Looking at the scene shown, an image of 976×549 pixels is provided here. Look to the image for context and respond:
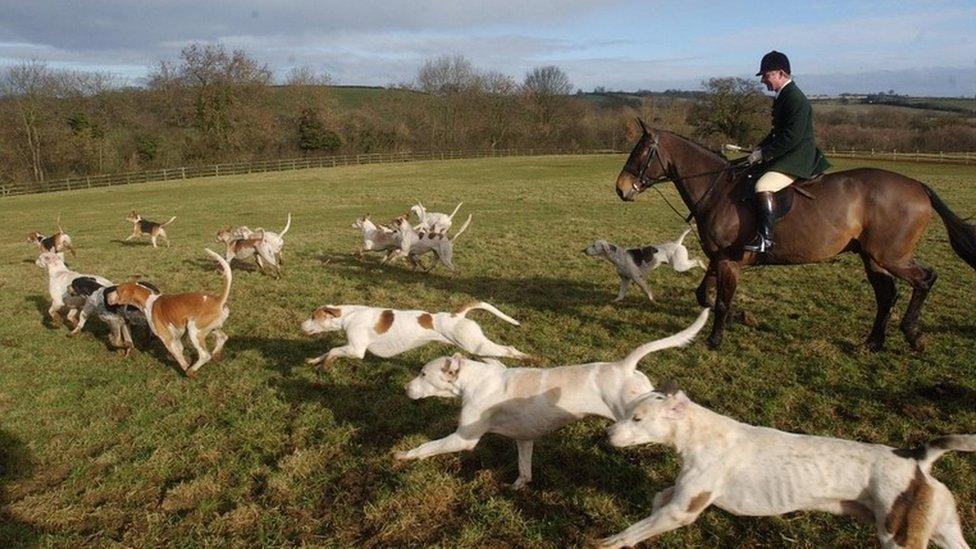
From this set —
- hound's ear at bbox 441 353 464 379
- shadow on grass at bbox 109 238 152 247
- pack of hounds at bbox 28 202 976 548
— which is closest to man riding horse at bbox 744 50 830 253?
pack of hounds at bbox 28 202 976 548

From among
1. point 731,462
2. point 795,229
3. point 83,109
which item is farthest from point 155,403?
point 83,109

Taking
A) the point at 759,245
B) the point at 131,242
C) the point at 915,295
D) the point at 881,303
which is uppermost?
the point at 759,245

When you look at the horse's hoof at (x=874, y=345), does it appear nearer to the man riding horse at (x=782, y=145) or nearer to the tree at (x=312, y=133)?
the man riding horse at (x=782, y=145)

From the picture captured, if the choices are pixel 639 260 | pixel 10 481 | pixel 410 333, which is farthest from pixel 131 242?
pixel 639 260

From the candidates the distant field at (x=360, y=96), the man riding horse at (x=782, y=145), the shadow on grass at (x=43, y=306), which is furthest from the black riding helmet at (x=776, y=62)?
the distant field at (x=360, y=96)

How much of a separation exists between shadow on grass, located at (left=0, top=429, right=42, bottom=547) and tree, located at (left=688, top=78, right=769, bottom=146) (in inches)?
2153

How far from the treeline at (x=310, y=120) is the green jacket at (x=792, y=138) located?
45.5m

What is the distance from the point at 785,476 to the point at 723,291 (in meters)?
4.22

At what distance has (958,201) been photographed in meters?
20.9

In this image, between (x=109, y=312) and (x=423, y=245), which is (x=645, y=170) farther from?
(x=109, y=312)

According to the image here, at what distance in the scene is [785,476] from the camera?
3246 mm

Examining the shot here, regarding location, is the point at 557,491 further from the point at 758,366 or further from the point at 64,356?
the point at 64,356

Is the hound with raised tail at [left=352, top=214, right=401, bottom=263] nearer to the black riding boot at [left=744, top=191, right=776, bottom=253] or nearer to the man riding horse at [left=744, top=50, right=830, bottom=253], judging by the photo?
the black riding boot at [left=744, top=191, right=776, bottom=253]

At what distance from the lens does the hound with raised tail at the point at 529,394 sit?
402 cm
